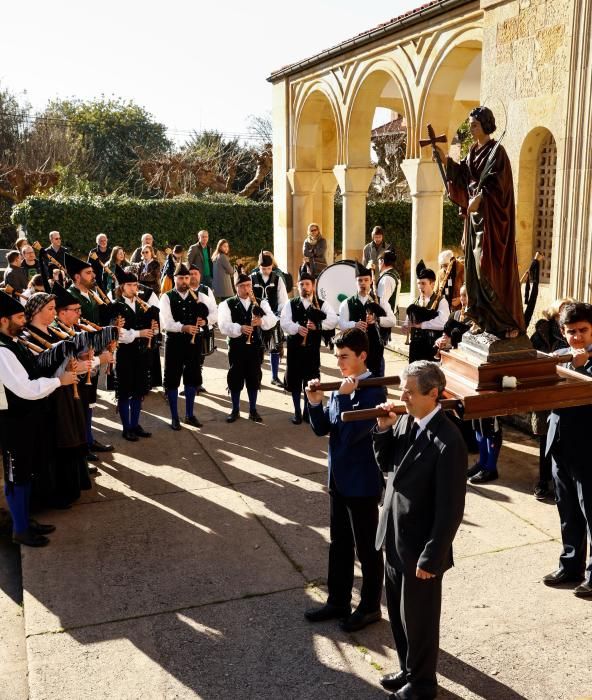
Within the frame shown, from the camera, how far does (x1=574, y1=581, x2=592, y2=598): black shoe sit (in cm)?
489

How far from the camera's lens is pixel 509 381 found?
439cm

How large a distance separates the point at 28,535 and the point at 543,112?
7.02 metres

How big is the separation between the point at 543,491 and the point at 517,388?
2.53 metres

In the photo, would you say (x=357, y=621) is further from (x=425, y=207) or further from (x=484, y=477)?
(x=425, y=207)

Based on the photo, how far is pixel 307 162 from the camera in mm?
16406

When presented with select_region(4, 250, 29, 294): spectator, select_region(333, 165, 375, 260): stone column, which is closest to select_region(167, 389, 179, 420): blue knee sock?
select_region(4, 250, 29, 294): spectator

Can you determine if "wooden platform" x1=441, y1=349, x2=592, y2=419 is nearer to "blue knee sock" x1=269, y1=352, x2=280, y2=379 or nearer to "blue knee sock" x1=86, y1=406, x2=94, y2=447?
"blue knee sock" x1=86, y1=406, x2=94, y2=447

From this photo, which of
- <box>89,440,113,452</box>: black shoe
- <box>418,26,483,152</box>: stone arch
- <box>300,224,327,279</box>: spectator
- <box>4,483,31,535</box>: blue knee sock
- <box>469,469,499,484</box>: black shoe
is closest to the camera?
<box>4,483,31,535</box>: blue knee sock

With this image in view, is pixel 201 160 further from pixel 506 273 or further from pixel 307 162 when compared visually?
pixel 506 273

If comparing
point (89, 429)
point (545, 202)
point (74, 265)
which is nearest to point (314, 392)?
point (89, 429)

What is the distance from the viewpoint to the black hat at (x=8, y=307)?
542cm

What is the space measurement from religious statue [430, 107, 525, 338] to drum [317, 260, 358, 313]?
4534 mm

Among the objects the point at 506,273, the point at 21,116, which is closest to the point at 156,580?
the point at 506,273

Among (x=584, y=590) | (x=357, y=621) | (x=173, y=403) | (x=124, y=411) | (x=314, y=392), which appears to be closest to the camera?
(x=314, y=392)
